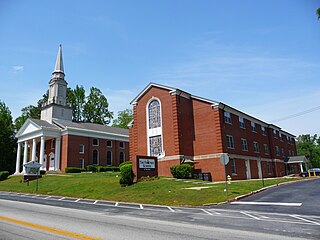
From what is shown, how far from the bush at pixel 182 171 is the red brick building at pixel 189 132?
5.08ft

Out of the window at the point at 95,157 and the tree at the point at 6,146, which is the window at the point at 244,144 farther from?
the tree at the point at 6,146

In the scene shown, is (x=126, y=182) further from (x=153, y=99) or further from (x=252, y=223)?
(x=252, y=223)

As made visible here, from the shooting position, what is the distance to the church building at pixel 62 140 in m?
48.0

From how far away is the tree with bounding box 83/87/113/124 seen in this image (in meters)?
76.7

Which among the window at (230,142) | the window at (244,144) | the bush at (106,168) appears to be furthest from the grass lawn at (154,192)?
the bush at (106,168)

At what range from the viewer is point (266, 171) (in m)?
41.2

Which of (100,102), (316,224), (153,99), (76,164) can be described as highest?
(100,102)

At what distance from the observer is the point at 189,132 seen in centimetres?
3138

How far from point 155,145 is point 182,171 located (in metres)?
6.03

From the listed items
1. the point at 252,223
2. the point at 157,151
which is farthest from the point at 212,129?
the point at 252,223

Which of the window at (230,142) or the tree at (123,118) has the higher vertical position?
the tree at (123,118)

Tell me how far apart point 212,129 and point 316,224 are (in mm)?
20995

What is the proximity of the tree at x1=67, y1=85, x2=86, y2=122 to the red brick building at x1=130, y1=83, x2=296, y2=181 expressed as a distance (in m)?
45.0

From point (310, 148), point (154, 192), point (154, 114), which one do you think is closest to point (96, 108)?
point (154, 114)
